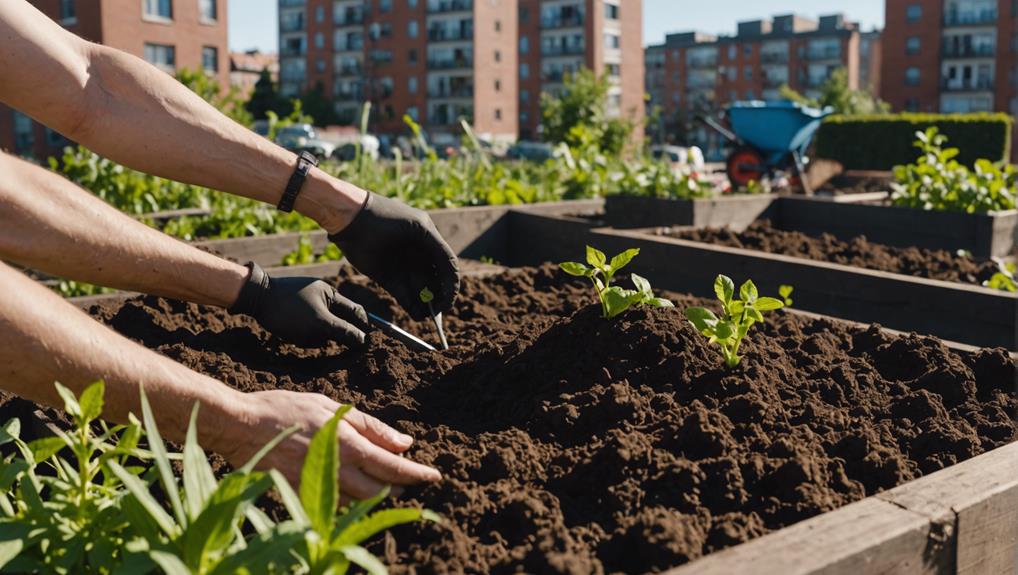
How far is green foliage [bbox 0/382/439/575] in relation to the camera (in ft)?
4.13

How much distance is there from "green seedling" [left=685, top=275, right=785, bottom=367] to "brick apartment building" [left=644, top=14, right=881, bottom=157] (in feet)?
296

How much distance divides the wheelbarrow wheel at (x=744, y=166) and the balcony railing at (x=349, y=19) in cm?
7630

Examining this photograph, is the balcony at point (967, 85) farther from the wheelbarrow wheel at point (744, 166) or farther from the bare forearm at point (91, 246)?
the bare forearm at point (91, 246)

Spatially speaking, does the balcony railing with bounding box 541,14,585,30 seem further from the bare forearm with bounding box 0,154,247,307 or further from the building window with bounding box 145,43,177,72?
Result: the bare forearm with bounding box 0,154,247,307

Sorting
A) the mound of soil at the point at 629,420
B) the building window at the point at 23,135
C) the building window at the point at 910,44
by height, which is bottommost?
the mound of soil at the point at 629,420

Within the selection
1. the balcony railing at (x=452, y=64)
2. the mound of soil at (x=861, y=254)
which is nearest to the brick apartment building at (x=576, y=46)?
the balcony railing at (x=452, y=64)

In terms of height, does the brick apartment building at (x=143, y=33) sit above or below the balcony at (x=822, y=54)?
below

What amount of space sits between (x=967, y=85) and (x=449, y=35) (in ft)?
133

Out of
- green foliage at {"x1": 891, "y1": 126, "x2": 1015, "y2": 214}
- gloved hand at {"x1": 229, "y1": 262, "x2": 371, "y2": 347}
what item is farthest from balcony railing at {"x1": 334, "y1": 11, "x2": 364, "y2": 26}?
gloved hand at {"x1": 229, "y1": 262, "x2": 371, "y2": 347}

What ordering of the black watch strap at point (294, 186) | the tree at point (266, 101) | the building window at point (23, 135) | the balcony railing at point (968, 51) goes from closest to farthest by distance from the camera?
the black watch strap at point (294, 186), the building window at point (23, 135), the balcony railing at point (968, 51), the tree at point (266, 101)

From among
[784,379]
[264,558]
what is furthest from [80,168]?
[264,558]

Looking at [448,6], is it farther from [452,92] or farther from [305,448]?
[305,448]

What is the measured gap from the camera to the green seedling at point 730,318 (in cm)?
222

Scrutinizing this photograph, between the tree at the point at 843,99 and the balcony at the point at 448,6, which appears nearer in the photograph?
the tree at the point at 843,99
